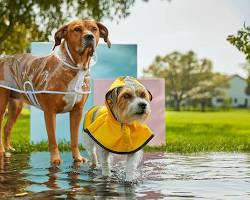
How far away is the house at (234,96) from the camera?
44.7 m

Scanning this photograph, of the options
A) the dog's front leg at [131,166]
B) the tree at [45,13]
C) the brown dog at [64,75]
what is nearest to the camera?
the dog's front leg at [131,166]

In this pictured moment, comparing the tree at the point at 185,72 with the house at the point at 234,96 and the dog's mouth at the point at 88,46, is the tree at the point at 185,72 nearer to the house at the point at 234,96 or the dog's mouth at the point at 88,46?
the house at the point at 234,96

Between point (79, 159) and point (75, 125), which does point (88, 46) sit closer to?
point (75, 125)

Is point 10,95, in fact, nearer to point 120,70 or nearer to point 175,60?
point 120,70

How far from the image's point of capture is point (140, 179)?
6539 mm

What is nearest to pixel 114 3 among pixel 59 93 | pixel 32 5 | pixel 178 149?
pixel 32 5

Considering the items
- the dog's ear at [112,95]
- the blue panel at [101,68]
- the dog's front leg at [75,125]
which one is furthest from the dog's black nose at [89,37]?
the blue panel at [101,68]

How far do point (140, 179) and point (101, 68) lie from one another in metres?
5.41

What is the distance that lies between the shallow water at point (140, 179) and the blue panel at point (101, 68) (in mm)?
2295

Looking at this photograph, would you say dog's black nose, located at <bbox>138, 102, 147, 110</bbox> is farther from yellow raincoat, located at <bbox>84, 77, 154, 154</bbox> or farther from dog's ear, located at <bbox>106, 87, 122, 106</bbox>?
yellow raincoat, located at <bbox>84, 77, 154, 154</bbox>

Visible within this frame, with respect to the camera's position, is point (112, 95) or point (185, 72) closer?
point (112, 95)

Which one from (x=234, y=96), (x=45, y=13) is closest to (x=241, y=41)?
(x=45, y=13)

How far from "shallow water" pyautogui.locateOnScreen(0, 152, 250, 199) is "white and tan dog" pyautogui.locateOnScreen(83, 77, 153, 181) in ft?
0.95

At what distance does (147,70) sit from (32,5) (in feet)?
56.3
